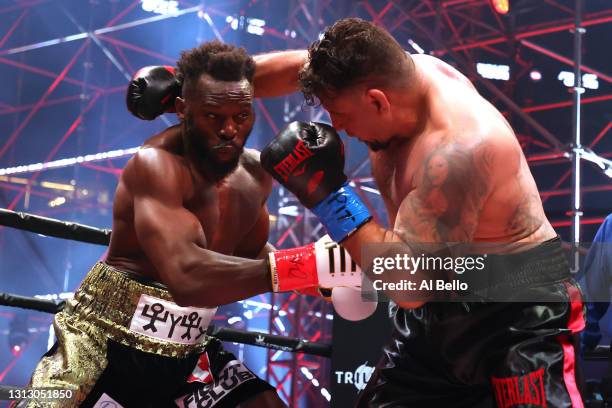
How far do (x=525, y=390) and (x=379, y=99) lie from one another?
0.69 meters

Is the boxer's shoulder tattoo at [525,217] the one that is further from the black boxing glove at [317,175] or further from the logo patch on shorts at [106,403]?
the logo patch on shorts at [106,403]

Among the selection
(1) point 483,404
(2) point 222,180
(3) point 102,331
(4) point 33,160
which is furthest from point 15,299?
(4) point 33,160

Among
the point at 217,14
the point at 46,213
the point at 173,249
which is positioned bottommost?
the point at 173,249

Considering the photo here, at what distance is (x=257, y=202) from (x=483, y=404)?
88cm

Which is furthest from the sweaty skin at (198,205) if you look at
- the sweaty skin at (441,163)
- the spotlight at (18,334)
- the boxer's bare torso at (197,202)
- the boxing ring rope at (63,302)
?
the spotlight at (18,334)

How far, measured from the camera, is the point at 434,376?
1.84 meters

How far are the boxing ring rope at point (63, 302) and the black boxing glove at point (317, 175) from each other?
119cm

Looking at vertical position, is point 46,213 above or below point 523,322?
above

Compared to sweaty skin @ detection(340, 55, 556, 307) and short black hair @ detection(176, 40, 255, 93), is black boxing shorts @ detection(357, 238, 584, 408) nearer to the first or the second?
sweaty skin @ detection(340, 55, 556, 307)

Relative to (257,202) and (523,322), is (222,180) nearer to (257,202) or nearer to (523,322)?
(257,202)

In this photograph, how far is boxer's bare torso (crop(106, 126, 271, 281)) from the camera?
2104 mm

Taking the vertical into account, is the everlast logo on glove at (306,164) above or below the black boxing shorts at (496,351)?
above

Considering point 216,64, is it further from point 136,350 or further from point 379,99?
point 136,350

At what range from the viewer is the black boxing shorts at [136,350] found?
2.08 m
